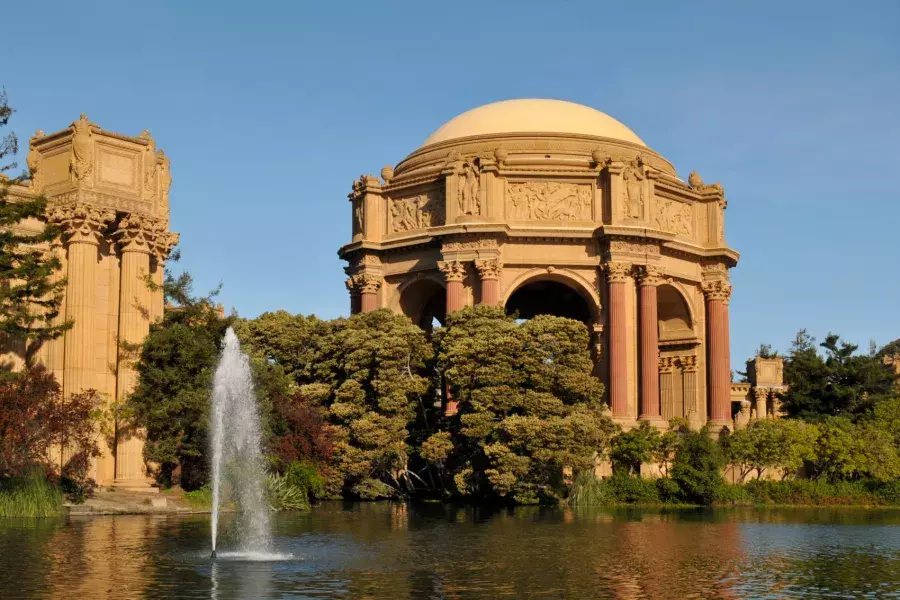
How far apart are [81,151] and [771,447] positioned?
101ft

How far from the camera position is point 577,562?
73.8 ft

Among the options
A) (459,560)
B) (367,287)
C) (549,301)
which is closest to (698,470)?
(367,287)

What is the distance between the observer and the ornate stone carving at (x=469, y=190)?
6047cm

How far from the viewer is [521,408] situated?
45500 millimetres

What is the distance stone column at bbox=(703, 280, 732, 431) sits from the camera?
6638 centimetres

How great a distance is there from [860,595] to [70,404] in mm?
Result: 20733

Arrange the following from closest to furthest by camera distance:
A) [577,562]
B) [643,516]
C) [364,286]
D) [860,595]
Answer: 1. [860,595]
2. [577,562]
3. [643,516]
4. [364,286]

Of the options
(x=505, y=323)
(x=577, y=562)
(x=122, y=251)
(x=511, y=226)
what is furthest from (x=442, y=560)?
(x=511, y=226)

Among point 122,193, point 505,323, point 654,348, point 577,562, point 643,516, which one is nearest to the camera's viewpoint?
point 577,562

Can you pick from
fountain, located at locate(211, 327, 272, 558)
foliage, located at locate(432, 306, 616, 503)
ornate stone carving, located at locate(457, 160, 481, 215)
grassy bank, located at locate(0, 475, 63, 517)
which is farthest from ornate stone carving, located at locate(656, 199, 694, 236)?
grassy bank, located at locate(0, 475, 63, 517)

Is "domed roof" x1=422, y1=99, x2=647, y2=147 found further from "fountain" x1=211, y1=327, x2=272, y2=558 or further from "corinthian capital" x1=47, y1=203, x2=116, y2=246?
"corinthian capital" x1=47, y1=203, x2=116, y2=246

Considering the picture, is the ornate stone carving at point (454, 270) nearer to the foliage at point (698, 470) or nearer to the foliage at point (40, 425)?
the foliage at point (698, 470)

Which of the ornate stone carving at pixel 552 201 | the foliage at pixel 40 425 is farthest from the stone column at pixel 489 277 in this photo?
the foliage at pixel 40 425

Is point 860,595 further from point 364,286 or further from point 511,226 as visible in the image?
point 364,286
